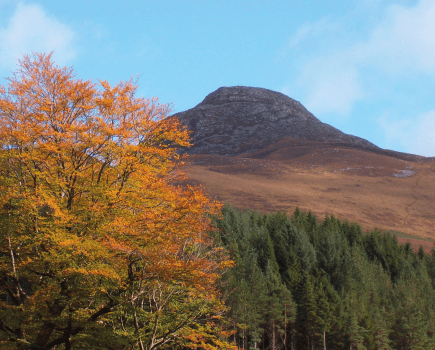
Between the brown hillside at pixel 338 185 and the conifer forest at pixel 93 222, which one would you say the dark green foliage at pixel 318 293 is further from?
the brown hillside at pixel 338 185

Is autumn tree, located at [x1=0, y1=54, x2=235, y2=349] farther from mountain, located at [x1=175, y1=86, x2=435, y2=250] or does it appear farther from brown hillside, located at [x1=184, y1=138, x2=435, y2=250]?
brown hillside, located at [x1=184, y1=138, x2=435, y2=250]

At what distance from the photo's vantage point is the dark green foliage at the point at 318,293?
43.9 metres

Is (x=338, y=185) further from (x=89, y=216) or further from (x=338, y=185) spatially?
(x=89, y=216)

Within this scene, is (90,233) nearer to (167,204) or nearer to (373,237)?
(167,204)

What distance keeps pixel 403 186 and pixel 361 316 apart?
119 metres

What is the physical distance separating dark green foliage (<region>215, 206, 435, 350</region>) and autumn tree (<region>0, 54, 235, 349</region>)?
14.8 m

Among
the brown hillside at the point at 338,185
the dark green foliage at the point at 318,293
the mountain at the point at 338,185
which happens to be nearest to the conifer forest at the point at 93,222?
the dark green foliage at the point at 318,293

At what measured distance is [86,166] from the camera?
16953 millimetres

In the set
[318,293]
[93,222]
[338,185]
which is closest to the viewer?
[93,222]

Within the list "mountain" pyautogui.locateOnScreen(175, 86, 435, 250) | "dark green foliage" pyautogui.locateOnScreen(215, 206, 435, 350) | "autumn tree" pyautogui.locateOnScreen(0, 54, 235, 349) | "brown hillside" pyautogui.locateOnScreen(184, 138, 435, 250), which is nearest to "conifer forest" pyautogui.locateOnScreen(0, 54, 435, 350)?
"autumn tree" pyautogui.locateOnScreen(0, 54, 235, 349)

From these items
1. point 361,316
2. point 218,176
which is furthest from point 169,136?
point 218,176

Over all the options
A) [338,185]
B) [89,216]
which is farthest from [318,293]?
[338,185]

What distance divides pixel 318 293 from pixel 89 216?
39.4 metres

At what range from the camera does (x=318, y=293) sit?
47969 mm
